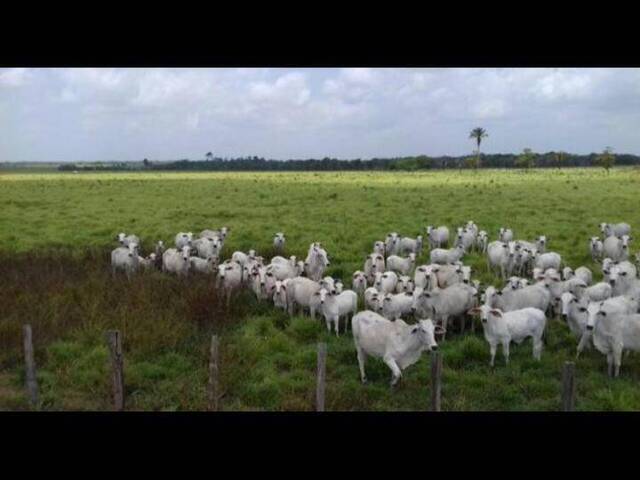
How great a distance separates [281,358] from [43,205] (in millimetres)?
34796

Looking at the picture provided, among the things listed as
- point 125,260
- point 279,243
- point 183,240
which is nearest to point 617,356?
point 279,243

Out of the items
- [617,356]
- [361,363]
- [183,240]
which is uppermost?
[183,240]

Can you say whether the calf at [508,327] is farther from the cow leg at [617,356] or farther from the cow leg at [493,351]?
the cow leg at [617,356]

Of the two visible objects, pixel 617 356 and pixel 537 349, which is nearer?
pixel 617 356

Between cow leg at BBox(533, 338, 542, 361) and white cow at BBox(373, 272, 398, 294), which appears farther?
white cow at BBox(373, 272, 398, 294)

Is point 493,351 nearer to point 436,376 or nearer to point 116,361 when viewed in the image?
point 436,376

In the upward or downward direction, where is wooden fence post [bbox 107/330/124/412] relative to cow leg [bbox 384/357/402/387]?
upward

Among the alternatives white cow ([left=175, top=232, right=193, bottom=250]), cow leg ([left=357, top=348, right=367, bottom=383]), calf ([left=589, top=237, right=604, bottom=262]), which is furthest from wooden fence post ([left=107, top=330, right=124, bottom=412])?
calf ([left=589, top=237, right=604, bottom=262])

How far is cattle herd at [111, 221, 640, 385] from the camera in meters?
11.9

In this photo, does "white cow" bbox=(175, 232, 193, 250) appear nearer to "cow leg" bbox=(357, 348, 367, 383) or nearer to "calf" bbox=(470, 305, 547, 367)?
"cow leg" bbox=(357, 348, 367, 383)

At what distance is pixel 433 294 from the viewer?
1434cm
